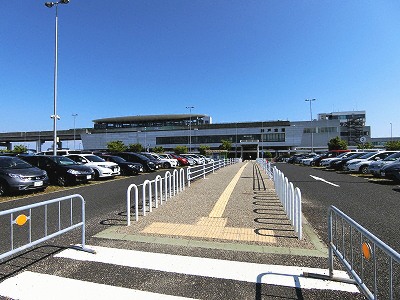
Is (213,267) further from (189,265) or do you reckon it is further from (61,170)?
(61,170)

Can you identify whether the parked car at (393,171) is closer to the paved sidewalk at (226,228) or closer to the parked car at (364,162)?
the parked car at (364,162)

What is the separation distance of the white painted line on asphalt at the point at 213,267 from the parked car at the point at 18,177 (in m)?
7.14

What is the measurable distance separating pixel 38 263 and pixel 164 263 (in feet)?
6.35

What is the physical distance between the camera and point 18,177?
33.9ft

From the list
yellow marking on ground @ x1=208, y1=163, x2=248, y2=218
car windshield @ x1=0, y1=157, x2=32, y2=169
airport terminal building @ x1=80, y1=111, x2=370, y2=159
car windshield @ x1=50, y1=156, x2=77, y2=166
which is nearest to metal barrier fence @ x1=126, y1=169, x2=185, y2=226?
yellow marking on ground @ x1=208, y1=163, x2=248, y2=218

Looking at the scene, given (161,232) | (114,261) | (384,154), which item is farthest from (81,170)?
(384,154)

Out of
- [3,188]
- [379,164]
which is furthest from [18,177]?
[379,164]

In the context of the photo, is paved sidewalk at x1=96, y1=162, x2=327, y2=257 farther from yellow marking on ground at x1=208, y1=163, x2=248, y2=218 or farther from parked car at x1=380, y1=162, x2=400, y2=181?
parked car at x1=380, y1=162, x2=400, y2=181

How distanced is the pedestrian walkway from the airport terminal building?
81321mm

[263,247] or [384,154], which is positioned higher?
[384,154]

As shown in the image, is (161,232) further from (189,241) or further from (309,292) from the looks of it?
(309,292)

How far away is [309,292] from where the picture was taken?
333cm

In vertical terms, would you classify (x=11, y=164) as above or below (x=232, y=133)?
below

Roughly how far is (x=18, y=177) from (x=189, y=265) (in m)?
9.17
